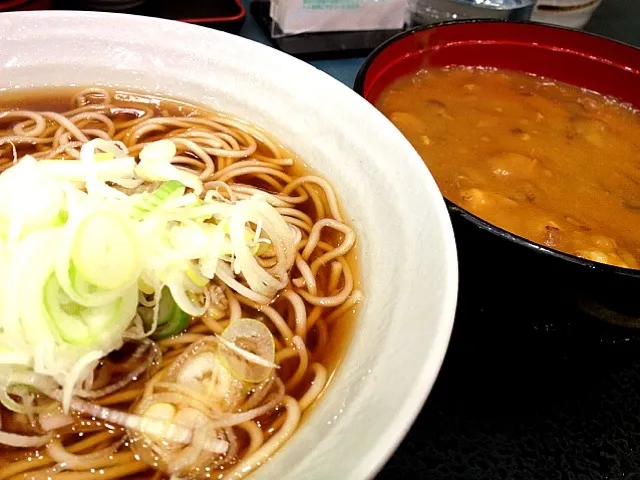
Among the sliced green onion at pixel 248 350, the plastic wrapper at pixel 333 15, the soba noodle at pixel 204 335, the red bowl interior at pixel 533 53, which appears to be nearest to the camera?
the soba noodle at pixel 204 335

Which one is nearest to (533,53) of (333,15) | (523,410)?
(333,15)

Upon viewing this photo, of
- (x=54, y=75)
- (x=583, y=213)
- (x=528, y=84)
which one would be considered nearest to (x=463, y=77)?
(x=528, y=84)

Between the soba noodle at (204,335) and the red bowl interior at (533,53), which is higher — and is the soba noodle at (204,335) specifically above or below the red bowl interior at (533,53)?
below

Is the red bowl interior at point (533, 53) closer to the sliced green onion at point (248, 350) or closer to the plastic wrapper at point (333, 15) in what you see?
the plastic wrapper at point (333, 15)

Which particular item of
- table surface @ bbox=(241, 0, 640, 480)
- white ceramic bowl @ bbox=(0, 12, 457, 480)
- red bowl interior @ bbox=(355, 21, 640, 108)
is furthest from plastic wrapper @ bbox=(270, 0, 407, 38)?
table surface @ bbox=(241, 0, 640, 480)

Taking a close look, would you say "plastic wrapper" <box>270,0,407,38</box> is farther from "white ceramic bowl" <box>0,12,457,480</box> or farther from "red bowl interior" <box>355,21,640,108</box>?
"white ceramic bowl" <box>0,12,457,480</box>

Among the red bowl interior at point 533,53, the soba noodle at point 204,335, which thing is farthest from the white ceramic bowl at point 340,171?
the red bowl interior at point 533,53
